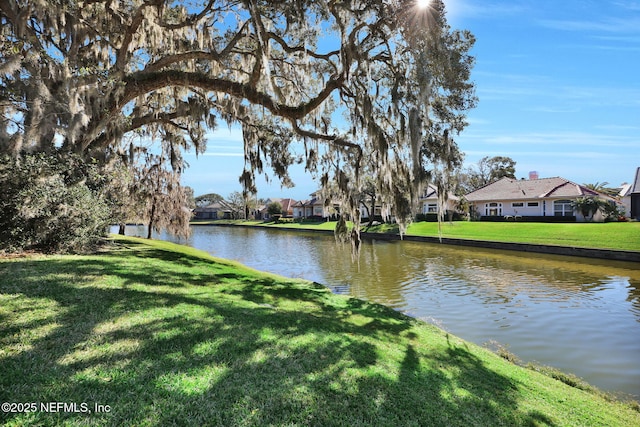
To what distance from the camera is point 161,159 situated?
17781 millimetres

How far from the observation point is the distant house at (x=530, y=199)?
30172 millimetres

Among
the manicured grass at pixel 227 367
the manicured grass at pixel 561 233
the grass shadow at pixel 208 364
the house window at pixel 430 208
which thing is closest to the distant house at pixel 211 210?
the house window at pixel 430 208

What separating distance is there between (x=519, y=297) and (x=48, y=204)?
41.1 feet

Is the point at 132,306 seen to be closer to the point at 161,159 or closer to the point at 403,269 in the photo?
the point at 403,269

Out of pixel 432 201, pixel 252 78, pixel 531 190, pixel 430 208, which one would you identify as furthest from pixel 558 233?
pixel 252 78

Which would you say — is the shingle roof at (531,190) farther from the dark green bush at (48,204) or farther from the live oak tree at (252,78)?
the dark green bush at (48,204)

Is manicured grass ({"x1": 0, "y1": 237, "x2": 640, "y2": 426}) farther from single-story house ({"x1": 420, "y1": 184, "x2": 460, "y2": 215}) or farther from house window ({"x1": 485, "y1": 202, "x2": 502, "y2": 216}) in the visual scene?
single-story house ({"x1": 420, "y1": 184, "x2": 460, "y2": 215})

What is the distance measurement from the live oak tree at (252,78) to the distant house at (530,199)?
2530 centimetres

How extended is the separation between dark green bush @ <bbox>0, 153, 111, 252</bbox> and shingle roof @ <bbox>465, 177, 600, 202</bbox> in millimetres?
34865

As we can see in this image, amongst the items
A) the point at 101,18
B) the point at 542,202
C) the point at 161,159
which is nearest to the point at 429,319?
the point at 101,18

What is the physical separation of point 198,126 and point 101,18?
12.9ft

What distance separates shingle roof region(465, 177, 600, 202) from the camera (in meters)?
30.6

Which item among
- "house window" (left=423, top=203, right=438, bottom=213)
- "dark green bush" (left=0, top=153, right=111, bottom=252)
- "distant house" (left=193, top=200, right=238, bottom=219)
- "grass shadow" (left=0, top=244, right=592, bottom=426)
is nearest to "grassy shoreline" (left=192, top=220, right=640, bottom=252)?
"house window" (left=423, top=203, right=438, bottom=213)

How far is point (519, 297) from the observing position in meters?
10.5
